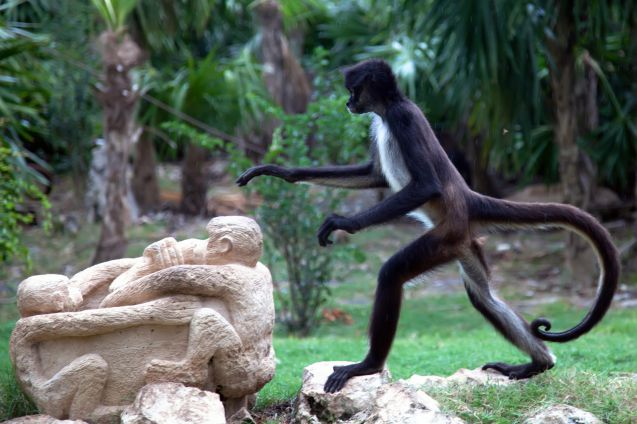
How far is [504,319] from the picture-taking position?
539 centimetres

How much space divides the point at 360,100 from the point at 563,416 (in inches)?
88.2

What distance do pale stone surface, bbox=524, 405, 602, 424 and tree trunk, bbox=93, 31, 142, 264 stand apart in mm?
7898

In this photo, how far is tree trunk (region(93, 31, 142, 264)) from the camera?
1119cm

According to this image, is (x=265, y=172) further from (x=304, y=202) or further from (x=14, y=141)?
(x=14, y=141)

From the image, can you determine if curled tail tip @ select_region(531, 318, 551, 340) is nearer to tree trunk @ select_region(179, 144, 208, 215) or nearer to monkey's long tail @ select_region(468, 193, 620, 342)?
monkey's long tail @ select_region(468, 193, 620, 342)

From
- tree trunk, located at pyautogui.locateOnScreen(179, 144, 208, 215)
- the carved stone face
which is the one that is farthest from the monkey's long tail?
tree trunk, located at pyautogui.locateOnScreen(179, 144, 208, 215)

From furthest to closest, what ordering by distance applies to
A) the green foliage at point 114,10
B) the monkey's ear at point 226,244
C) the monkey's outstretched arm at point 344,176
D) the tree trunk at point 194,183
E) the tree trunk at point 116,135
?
the tree trunk at point 194,183 < the tree trunk at point 116,135 < the green foliage at point 114,10 < the monkey's outstretched arm at point 344,176 < the monkey's ear at point 226,244

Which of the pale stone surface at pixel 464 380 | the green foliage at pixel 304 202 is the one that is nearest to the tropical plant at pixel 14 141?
the green foliage at pixel 304 202

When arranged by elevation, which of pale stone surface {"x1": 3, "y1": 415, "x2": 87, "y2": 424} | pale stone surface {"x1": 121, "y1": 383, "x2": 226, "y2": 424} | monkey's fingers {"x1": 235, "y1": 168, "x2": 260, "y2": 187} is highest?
monkey's fingers {"x1": 235, "y1": 168, "x2": 260, "y2": 187}

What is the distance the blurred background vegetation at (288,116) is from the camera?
32.7ft

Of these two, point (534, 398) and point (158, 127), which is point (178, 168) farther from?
point (534, 398)

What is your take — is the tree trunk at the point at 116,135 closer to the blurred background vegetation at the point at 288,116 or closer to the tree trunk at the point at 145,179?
the blurred background vegetation at the point at 288,116

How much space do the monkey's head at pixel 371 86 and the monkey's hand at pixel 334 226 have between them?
0.92m

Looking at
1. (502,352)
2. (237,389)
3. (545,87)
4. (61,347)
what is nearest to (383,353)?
(237,389)
